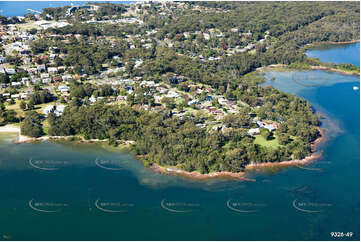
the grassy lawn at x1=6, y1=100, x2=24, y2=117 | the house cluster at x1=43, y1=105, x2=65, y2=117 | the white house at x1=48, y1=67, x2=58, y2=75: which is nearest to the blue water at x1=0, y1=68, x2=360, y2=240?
the house cluster at x1=43, y1=105, x2=65, y2=117

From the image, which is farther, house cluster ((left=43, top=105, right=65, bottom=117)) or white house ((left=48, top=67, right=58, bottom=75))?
white house ((left=48, top=67, right=58, bottom=75))

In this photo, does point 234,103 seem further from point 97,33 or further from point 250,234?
point 97,33
